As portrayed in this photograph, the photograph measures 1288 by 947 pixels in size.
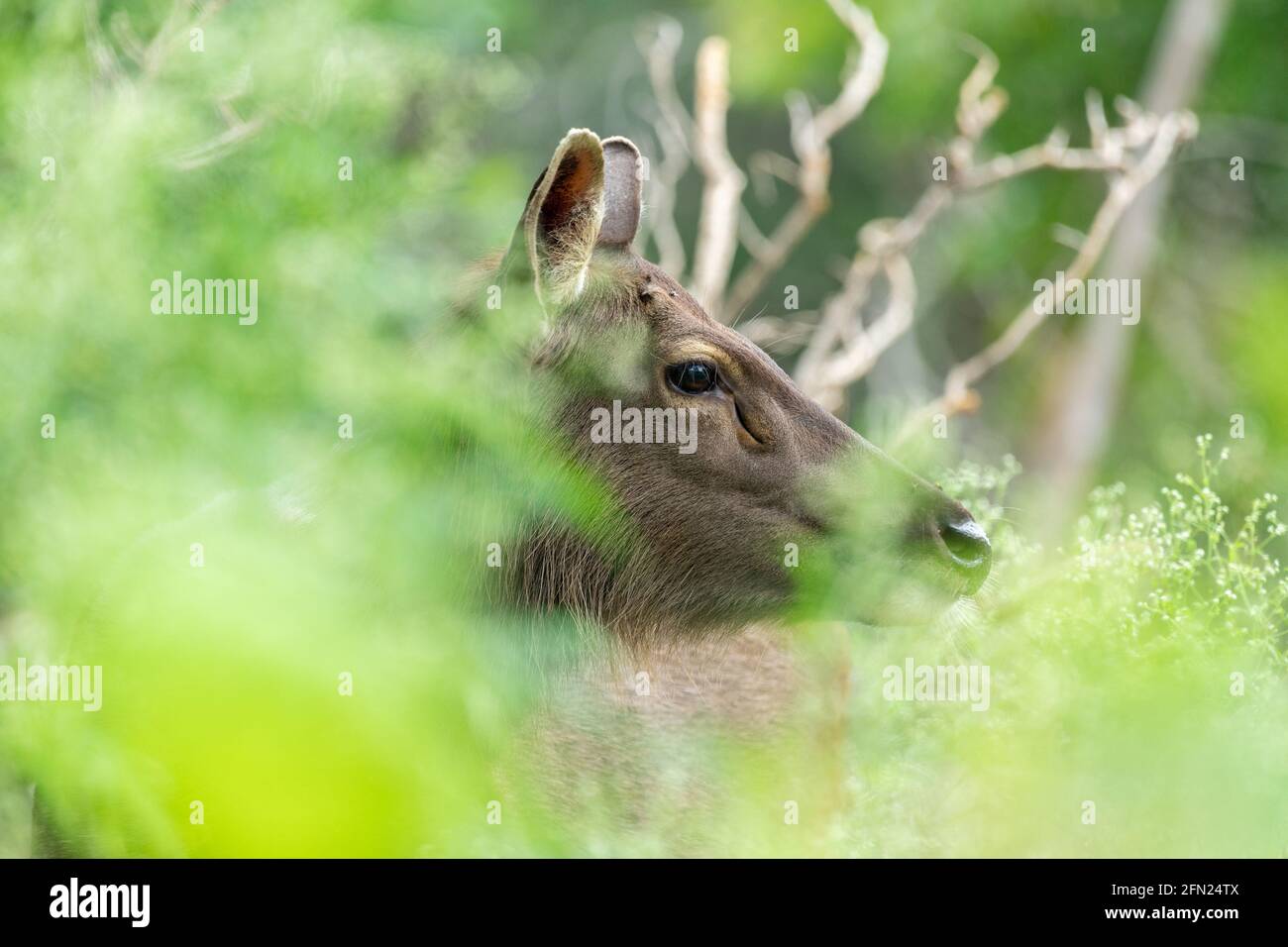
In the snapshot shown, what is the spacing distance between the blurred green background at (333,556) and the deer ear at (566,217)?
158 mm

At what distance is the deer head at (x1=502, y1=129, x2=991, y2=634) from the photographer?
14.6ft

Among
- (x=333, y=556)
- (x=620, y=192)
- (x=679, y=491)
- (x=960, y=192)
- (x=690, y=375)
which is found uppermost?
(x=960, y=192)

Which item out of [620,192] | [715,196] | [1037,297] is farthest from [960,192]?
[620,192]

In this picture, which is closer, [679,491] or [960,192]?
[679,491]

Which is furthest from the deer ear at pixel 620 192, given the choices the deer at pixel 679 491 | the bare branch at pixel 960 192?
the bare branch at pixel 960 192

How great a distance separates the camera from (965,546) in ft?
14.6

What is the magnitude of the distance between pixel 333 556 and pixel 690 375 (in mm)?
1794

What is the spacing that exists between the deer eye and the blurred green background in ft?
1.38

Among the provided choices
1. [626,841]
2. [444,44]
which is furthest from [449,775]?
[444,44]

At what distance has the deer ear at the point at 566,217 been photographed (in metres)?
4.31

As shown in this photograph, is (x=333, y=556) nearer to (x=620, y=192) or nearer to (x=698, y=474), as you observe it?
(x=698, y=474)

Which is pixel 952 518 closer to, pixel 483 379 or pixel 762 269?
pixel 483 379

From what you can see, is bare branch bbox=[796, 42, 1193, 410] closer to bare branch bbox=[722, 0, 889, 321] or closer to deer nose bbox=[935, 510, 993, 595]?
bare branch bbox=[722, 0, 889, 321]

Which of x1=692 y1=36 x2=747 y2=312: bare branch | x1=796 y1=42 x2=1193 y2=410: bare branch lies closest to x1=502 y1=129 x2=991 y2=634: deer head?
x1=796 y1=42 x2=1193 y2=410: bare branch
